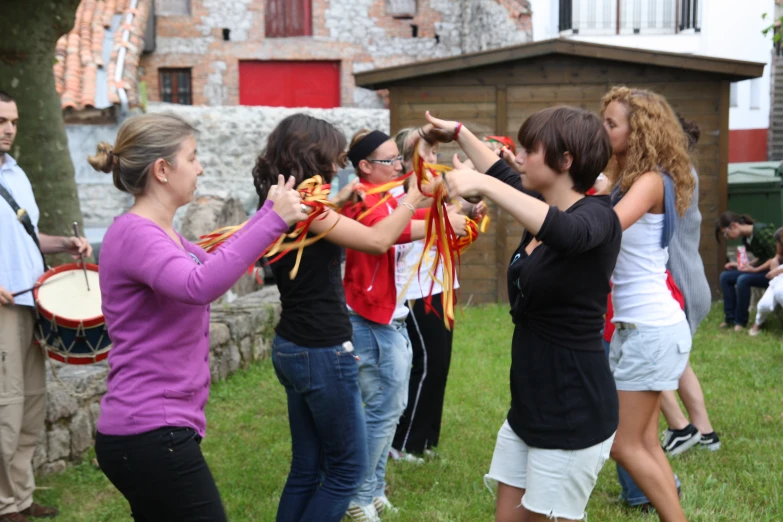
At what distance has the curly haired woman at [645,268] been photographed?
353 cm

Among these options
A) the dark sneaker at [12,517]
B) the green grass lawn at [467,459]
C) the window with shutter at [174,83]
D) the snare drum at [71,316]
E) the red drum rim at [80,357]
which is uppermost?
the window with shutter at [174,83]

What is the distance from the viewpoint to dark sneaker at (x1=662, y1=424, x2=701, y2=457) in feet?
16.4

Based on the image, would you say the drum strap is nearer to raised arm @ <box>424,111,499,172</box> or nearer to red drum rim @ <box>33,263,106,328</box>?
red drum rim @ <box>33,263,106,328</box>

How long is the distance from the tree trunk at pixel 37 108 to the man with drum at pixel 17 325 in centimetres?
155

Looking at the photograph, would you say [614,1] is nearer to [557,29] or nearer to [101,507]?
[557,29]

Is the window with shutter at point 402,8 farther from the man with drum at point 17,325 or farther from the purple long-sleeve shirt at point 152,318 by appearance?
the purple long-sleeve shirt at point 152,318

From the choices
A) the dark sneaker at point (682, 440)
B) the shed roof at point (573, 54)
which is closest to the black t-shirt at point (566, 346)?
the dark sneaker at point (682, 440)

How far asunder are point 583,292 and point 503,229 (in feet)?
26.5

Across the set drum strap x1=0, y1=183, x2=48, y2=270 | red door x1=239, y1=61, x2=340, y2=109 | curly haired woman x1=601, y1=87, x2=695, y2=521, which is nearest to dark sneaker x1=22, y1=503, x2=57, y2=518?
drum strap x1=0, y1=183, x2=48, y2=270

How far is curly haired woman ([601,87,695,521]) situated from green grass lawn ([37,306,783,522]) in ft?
2.74

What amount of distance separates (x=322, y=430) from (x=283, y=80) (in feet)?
68.6

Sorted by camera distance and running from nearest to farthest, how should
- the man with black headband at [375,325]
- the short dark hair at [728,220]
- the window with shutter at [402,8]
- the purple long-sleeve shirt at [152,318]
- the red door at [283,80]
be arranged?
the purple long-sleeve shirt at [152,318] → the man with black headband at [375,325] → the short dark hair at [728,220] → the window with shutter at [402,8] → the red door at [283,80]

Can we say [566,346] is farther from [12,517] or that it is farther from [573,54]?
[573,54]

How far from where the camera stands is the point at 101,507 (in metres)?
4.47
